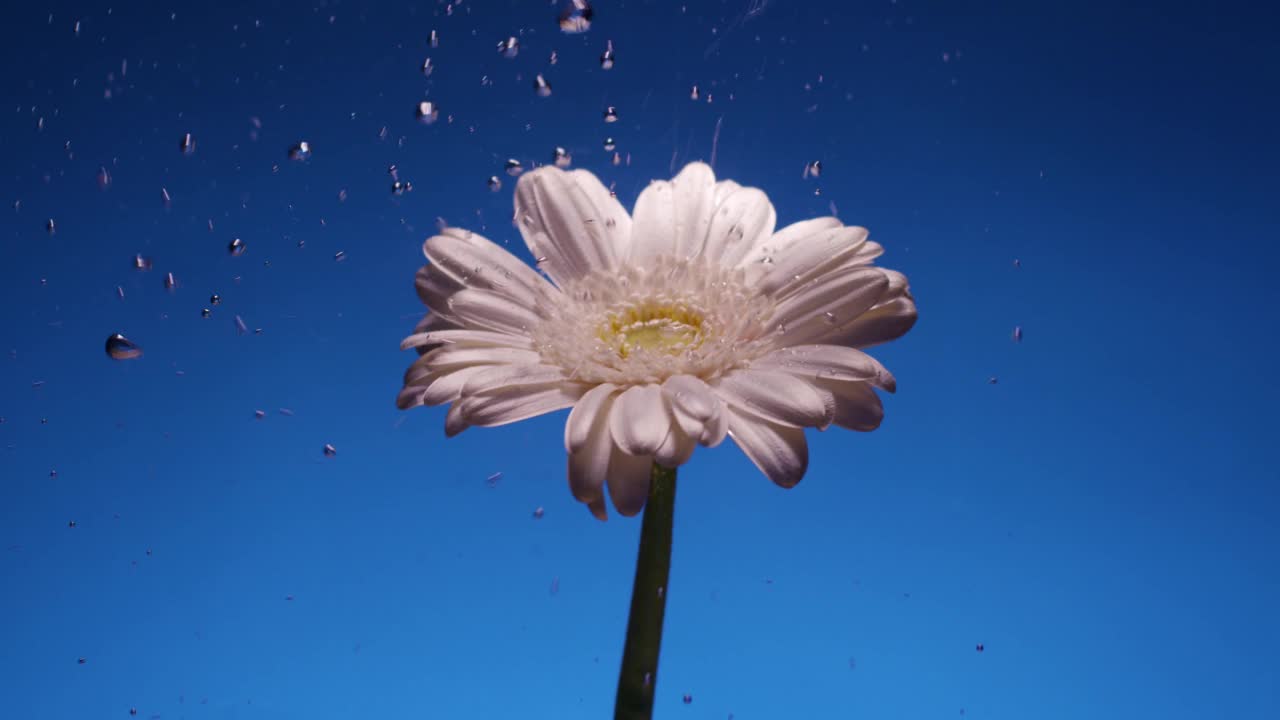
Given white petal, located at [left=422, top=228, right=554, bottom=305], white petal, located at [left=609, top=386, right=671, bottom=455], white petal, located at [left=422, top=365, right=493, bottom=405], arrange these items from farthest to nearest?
white petal, located at [left=422, top=228, right=554, bottom=305]
white petal, located at [left=422, top=365, right=493, bottom=405]
white petal, located at [left=609, top=386, right=671, bottom=455]

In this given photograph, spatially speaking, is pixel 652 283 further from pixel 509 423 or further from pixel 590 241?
pixel 509 423

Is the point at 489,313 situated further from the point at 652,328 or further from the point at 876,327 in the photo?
the point at 876,327

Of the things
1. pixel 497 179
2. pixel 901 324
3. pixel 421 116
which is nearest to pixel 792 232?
pixel 901 324

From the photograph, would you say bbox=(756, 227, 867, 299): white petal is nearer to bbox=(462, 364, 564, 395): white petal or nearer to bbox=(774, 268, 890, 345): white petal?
bbox=(774, 268, 890, 345): white petal

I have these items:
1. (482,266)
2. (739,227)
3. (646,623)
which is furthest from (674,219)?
(646,623)

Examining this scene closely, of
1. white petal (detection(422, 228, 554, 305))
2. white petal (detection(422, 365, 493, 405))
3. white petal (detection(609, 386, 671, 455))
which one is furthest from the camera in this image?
white petal (detection(422, 228, 554, 305))

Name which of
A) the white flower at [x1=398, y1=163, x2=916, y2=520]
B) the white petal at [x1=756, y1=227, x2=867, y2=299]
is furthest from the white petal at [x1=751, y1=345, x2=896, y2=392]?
the white petal at [x1=756, y1=227, x2=867, y2=299]

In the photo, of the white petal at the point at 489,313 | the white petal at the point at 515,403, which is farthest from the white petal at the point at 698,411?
the white petal at the point at 489,313
